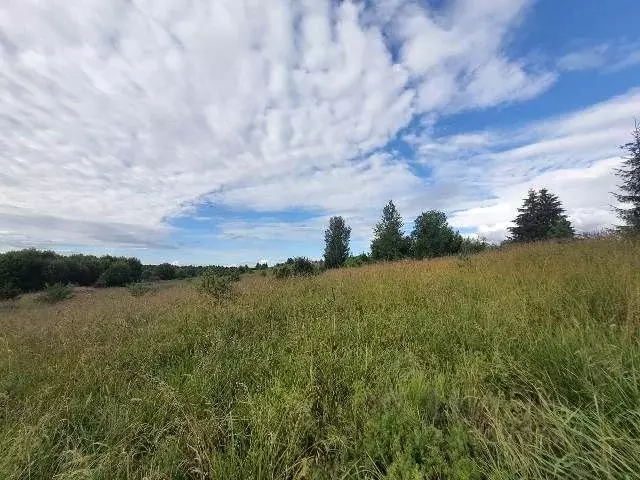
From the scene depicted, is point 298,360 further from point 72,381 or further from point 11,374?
point 11,374

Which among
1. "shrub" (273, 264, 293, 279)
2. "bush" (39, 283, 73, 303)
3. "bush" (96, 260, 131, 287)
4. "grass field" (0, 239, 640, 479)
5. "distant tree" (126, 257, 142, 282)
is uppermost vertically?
"distant tree" (126, 257, 142, 282)

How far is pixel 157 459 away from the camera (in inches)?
83.4

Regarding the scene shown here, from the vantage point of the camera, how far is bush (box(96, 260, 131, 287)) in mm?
36125

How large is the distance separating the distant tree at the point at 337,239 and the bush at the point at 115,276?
28791 millimetres

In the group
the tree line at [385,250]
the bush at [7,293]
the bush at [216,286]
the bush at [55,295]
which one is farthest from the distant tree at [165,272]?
the bush at [216,286]

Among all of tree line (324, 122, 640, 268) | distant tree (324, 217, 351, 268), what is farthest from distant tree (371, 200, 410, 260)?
distant tree (324, 217, 351, 268)

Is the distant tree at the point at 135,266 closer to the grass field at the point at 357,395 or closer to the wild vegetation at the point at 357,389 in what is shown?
the wild vegetation at the point at 357,389

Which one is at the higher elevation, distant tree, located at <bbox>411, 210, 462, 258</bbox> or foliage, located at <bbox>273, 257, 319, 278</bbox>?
distant tree, located at <bbox>411, 210, 462, 258</bbox>

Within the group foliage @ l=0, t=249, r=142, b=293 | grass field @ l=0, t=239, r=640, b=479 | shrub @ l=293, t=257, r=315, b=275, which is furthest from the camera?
foliage @ l=0, t=249, r=142, b=293

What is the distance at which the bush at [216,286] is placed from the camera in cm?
840

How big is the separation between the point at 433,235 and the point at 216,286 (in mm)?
32951

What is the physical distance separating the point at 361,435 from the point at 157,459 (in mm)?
1379

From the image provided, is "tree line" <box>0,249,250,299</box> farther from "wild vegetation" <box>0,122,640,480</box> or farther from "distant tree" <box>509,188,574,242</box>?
"distant tree" <box>509,188,574,242</box>

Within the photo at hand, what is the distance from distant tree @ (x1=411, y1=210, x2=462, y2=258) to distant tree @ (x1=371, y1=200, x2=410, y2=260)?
1.46 m
